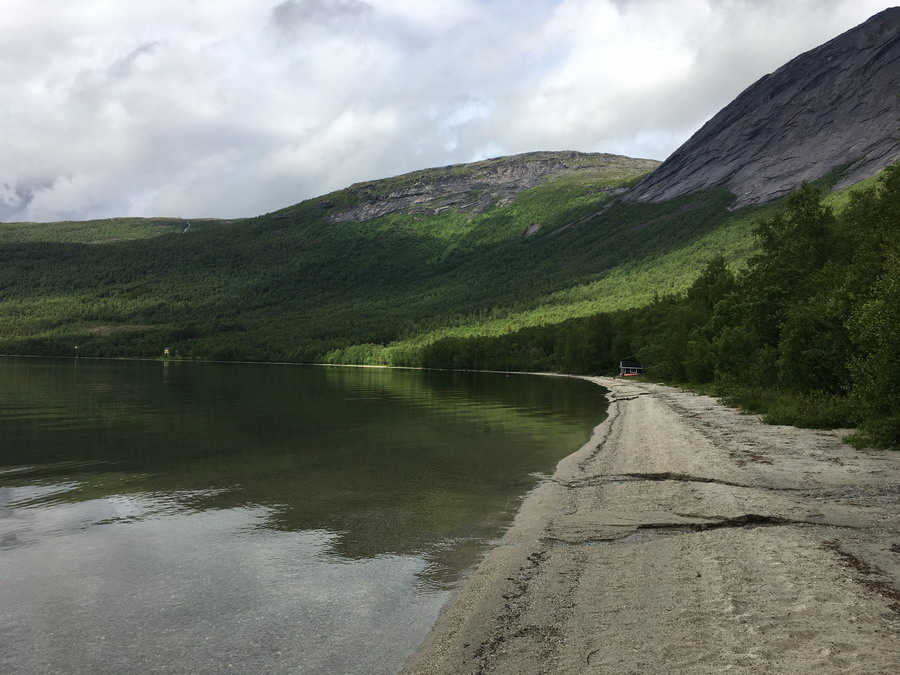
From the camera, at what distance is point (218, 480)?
24.0m

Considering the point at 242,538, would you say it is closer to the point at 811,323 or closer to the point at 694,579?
the point at 694,579

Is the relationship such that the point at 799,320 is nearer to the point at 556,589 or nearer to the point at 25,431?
the point at 556,589

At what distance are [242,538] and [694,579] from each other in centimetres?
1110

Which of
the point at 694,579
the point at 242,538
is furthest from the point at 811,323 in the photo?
the point at 242,538

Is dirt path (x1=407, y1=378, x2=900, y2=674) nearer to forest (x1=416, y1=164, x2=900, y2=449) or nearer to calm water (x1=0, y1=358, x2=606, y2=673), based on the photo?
calm water (x1=0, y1=358, x2=606, y2=673)

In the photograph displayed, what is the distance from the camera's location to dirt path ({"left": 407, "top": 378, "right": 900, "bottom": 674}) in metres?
8.38

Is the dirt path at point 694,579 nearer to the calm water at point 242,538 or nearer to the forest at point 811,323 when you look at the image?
the calm water at point 242,538

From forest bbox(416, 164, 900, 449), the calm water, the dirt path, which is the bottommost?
the calm water

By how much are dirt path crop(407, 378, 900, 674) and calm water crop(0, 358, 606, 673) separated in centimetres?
142

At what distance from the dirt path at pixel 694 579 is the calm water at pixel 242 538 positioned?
56.0 inches

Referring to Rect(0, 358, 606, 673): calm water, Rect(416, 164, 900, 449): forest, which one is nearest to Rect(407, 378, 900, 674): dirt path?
Rect(0, 358, 606, 673): calm water

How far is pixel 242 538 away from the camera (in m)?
16.2

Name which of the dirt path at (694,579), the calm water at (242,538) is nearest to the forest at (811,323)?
the dirt path at (694,579)

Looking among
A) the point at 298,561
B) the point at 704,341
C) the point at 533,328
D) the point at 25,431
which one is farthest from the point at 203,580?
the point at 533,328
